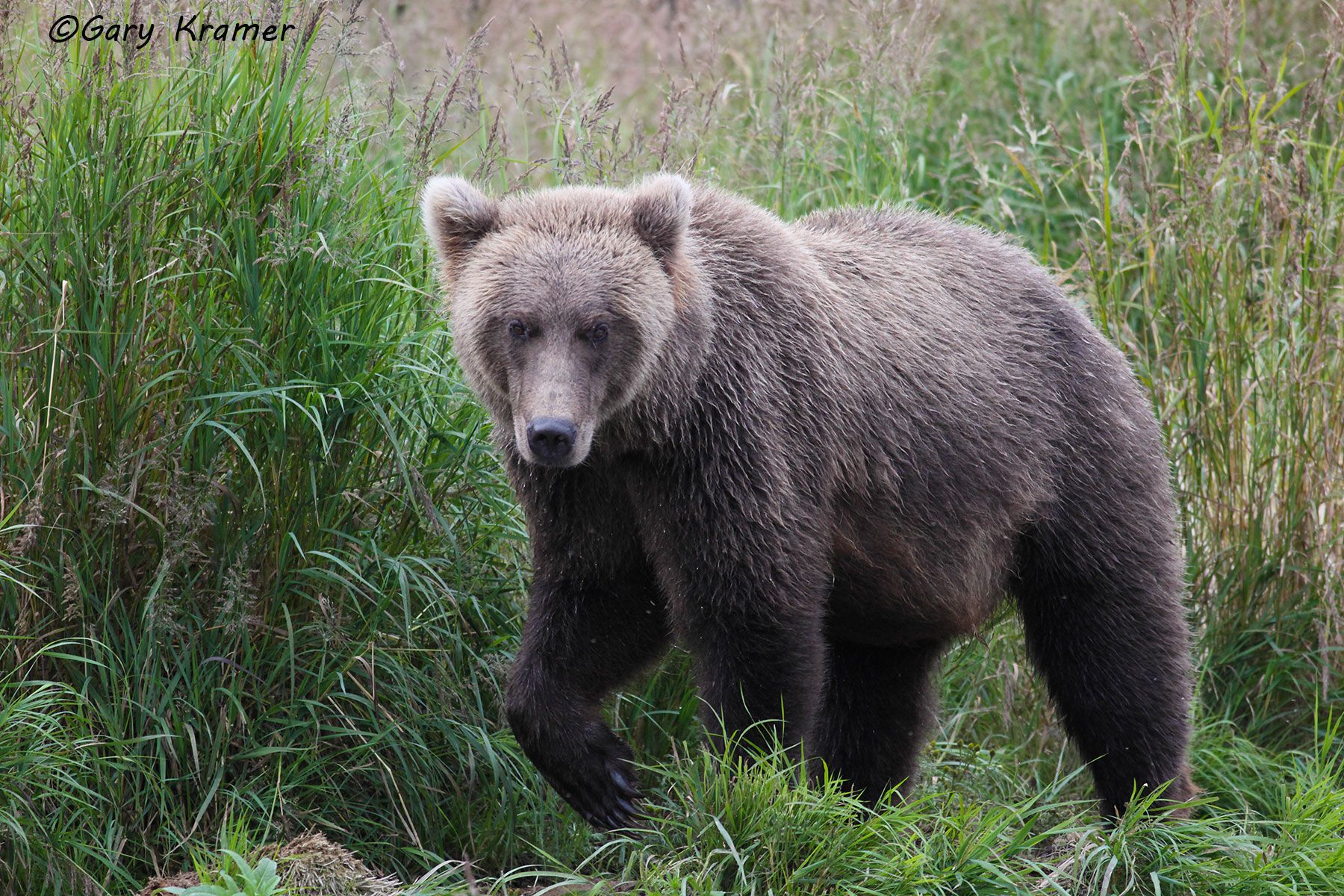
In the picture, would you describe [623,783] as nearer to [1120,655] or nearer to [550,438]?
[550,438]

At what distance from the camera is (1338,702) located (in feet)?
18.6

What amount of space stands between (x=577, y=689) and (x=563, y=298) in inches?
46.1

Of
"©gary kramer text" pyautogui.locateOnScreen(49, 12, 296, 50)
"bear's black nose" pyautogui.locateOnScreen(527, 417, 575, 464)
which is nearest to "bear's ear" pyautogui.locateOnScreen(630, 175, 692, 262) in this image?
"bear's black nose" pyautogui.locateOnScreen(527, 417, 575, 464)

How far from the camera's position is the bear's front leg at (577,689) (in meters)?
4.35

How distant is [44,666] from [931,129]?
5701 mm

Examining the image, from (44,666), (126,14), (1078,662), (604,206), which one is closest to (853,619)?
(1078,662)

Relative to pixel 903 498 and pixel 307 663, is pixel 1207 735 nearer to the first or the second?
pixel 903 498

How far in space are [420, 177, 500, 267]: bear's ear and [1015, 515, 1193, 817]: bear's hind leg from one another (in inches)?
81.8

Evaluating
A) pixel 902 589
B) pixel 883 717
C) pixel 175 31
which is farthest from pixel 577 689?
pixel 175 31

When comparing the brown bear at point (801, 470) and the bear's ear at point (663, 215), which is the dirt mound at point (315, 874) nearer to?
the brown bear at point (801, 470)

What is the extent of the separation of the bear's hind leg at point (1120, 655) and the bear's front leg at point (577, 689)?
1.47 m

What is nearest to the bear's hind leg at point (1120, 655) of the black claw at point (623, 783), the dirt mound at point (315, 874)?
the black claw at point (623, 783)

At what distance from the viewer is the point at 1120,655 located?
4961mm

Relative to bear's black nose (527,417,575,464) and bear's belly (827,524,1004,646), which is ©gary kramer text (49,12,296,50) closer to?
bear's black nose (527,417,575,464)
